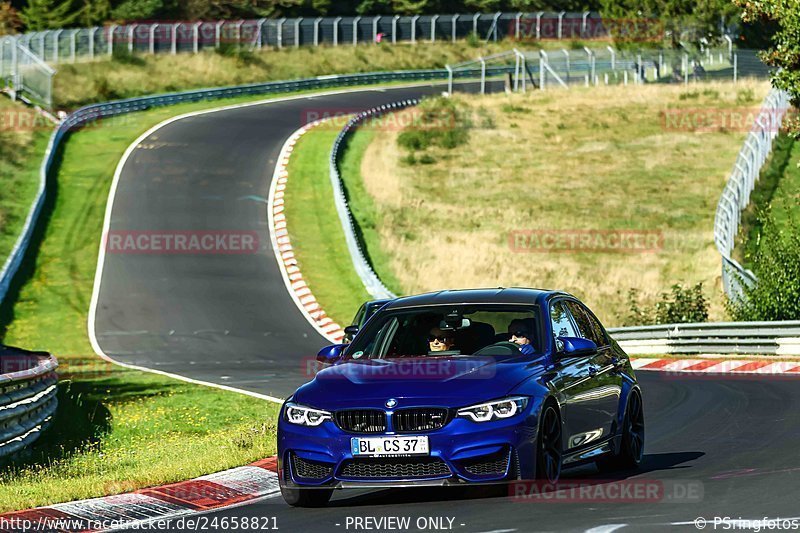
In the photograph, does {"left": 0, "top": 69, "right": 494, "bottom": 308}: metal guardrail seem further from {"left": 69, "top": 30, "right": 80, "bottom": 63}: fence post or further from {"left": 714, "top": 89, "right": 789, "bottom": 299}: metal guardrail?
{"left": 714, "top": 89, "right": 789, "bottom": 299}: metal guardrail

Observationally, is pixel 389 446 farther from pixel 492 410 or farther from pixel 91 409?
pixel 91 409

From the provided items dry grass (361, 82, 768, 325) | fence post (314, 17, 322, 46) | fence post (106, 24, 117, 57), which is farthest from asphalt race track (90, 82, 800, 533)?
fence post (314, 17, 322, 46)

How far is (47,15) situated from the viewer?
81.8 metres

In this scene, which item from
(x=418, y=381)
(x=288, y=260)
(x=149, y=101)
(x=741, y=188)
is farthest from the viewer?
(x=149, y=101)

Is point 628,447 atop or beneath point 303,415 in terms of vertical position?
beneath

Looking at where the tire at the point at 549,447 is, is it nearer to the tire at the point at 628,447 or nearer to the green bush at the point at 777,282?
the tire at the point at 628,447

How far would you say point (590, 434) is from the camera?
11.1 m

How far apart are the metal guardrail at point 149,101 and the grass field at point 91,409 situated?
0.61 metres

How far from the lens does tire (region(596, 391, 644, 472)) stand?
11750 millimetres

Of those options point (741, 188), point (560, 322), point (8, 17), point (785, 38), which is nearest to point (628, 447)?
point (560, 322)

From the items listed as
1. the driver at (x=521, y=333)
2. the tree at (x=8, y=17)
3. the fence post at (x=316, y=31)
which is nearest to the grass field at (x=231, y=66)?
the fence post at (x=316, y=31)

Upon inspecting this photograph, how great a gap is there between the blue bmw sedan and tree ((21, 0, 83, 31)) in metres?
74.5

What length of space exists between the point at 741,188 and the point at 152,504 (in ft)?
106

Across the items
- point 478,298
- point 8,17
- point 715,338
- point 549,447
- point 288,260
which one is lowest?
point 288,260
